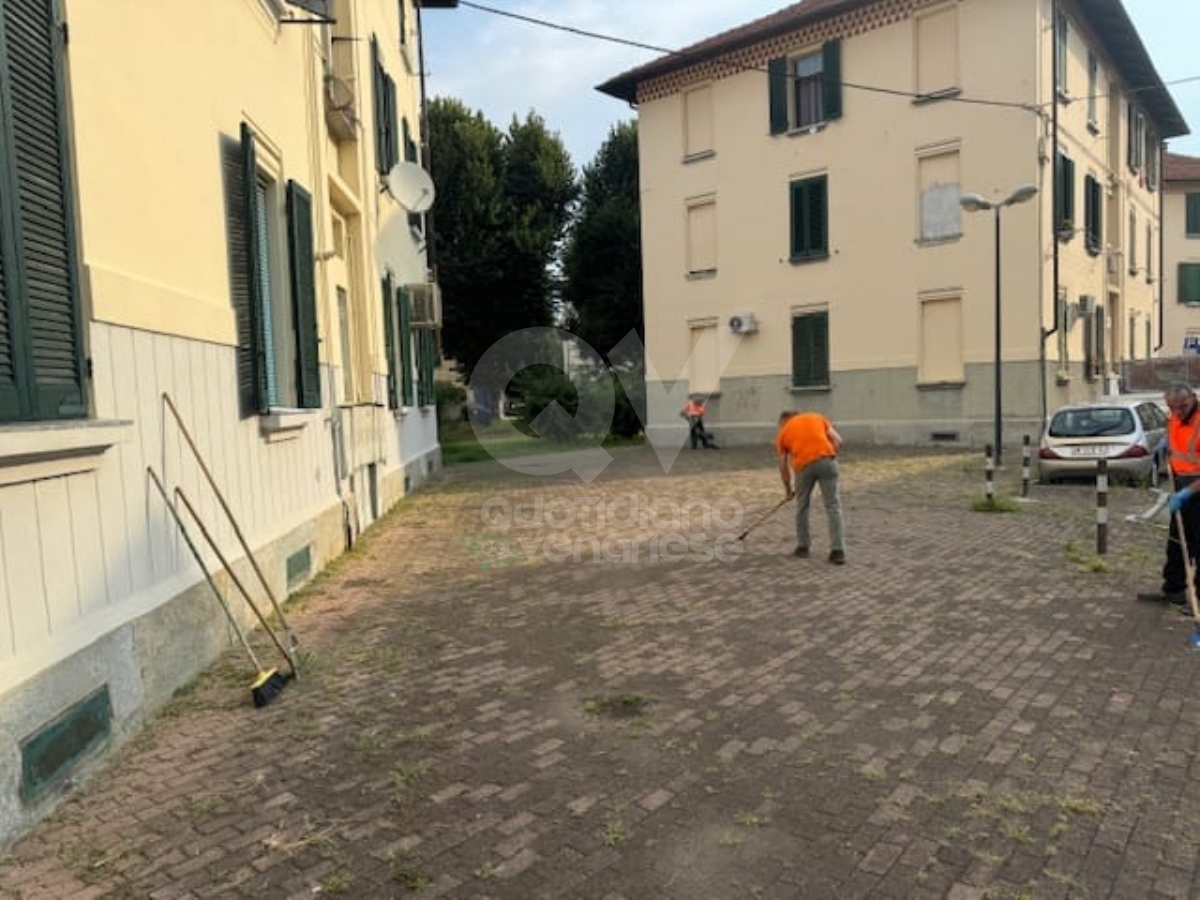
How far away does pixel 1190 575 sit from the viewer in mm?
5836

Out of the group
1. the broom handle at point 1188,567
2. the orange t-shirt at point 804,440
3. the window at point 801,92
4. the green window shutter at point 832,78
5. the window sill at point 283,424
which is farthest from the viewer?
the window at point 801,92

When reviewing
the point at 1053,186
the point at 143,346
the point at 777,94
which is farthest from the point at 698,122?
the point at 143,346

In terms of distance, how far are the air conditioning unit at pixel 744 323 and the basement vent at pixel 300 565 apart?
1750 centimetres

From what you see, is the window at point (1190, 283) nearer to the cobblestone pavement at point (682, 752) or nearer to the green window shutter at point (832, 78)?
the green window shutter at point (832, 78)

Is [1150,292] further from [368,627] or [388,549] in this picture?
[368,627]

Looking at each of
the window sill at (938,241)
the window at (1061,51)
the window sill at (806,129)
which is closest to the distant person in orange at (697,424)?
the window sill at (938,241)

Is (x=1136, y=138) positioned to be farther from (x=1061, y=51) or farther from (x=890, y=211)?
(x=890, y=211)

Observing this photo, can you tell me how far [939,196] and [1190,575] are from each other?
16.4 metres

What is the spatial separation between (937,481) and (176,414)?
12558 millimetres

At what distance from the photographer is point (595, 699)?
4.61m

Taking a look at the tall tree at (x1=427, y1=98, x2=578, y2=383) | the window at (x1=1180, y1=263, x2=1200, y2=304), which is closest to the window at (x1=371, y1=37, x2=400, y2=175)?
the tall tree at (x1=427, y1=98, x2=578, y2=383)

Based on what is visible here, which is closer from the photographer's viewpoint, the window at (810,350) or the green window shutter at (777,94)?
the window at (810,350)

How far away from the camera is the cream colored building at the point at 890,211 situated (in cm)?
1944

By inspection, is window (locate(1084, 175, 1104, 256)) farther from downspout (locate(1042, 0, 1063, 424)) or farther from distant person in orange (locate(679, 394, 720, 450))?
distant person in orange (locate(679, 394, 720, 450))
